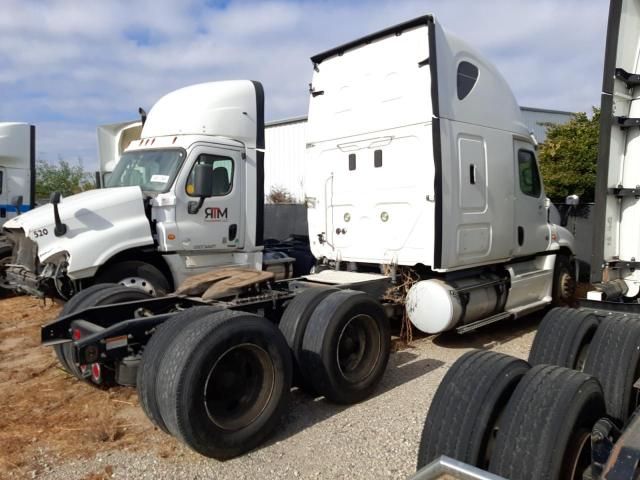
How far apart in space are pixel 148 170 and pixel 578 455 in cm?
668

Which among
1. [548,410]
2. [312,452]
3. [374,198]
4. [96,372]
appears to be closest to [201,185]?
[374,198]

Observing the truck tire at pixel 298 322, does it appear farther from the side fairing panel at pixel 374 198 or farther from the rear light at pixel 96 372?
the side fairing panel at pixel 374 198

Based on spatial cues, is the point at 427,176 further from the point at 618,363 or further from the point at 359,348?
the point at 618,363

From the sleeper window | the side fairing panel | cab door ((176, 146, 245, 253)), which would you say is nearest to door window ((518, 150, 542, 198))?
the sleeper window

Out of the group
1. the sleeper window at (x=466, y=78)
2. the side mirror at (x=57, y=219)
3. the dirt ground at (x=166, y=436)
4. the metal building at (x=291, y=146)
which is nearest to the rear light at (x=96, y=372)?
the dirt ground at (x=166, y=436)

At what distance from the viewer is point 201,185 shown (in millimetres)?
7230

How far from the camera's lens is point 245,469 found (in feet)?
11.9

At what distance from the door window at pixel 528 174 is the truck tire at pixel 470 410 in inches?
210

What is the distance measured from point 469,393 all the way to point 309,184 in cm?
530

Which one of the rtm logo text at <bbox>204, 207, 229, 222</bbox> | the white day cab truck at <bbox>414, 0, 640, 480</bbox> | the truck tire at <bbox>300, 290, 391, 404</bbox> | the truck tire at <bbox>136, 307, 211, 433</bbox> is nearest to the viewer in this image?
the white day cab truck at <bbox>414, 0, 640, 480</bbox>

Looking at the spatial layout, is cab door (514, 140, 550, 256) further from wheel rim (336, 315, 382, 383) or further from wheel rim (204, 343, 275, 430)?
wheel rim (204, 343, 275, 430)

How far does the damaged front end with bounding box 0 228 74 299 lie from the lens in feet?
21.3

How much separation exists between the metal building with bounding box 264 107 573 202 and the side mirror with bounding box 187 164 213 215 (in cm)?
1627

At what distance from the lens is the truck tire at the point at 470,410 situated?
2631 mm
